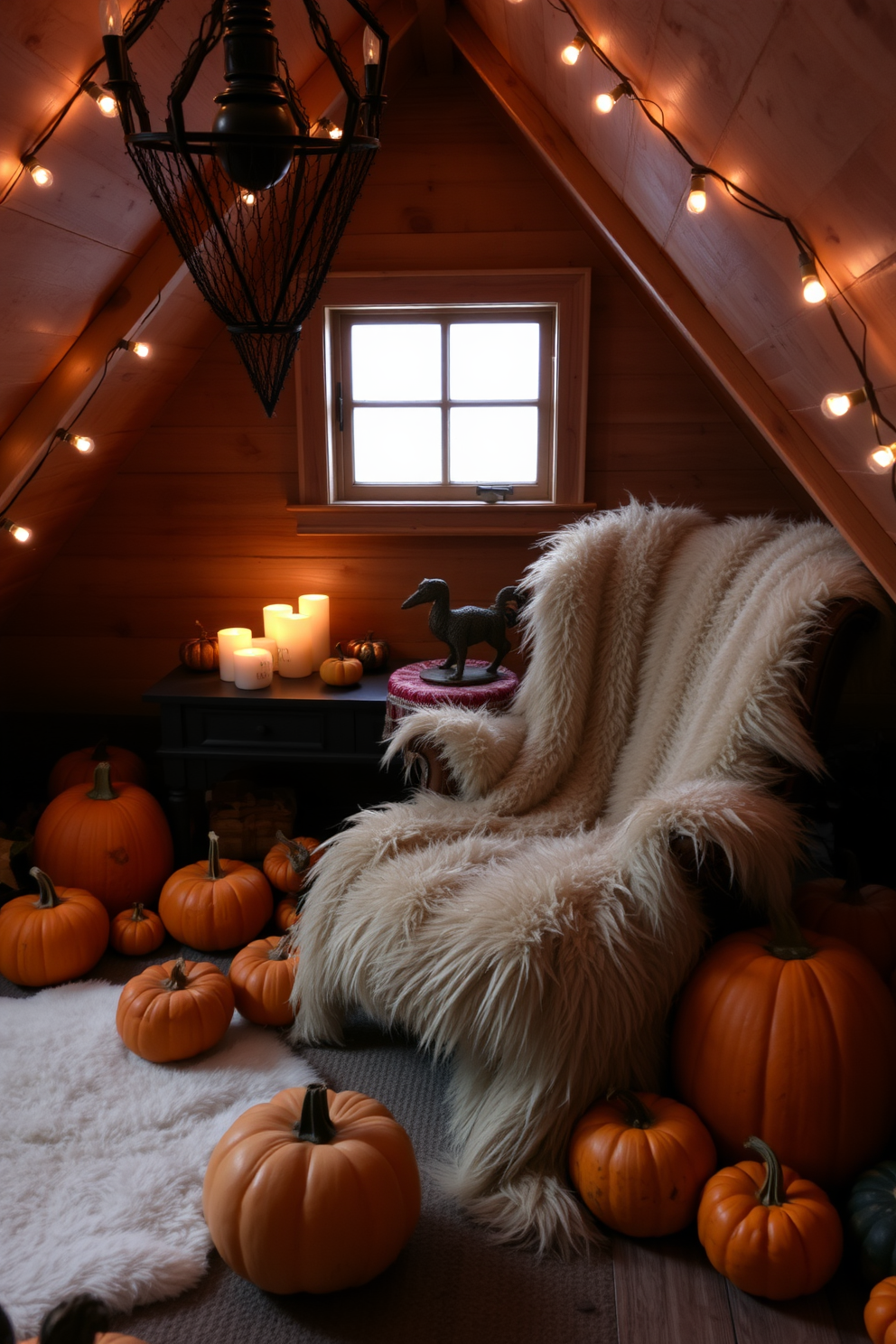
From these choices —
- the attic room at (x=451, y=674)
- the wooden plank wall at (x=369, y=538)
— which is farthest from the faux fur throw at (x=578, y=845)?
the wooden plank wall at (x=369, y=538)

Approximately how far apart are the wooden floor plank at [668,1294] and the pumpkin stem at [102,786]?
156cm

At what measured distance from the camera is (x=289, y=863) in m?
2.44

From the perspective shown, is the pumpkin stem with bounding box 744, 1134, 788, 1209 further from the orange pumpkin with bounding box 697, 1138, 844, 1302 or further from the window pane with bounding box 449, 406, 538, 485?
the window pane with bounding box 449, 406, 538, 485

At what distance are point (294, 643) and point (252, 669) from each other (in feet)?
0.48

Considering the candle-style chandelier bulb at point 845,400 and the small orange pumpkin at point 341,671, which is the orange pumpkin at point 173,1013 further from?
the candle-style chandelier bulb at point 845,400

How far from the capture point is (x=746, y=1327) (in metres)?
1.35

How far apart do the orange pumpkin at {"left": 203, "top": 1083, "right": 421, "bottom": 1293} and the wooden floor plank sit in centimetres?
32

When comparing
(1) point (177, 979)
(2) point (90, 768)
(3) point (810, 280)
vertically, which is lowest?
(1) point (177, 979)

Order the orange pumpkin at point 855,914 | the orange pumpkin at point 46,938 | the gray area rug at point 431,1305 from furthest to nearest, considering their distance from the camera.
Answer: the orange pumpkin at point 46,938 < the orange pumpkin at point 855,914 < the gray area rug at point 431,1305

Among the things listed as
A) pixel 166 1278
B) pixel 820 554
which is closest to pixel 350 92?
pixel 820 554

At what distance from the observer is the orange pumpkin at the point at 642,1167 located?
4.78ft

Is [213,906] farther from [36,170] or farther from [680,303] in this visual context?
[680,303]

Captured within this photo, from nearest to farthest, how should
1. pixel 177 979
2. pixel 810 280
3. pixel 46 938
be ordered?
pixel 810 280 → pixel 177 979 → pixel 46 938

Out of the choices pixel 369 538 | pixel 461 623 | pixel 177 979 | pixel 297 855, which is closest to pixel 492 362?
pixel 369 538
